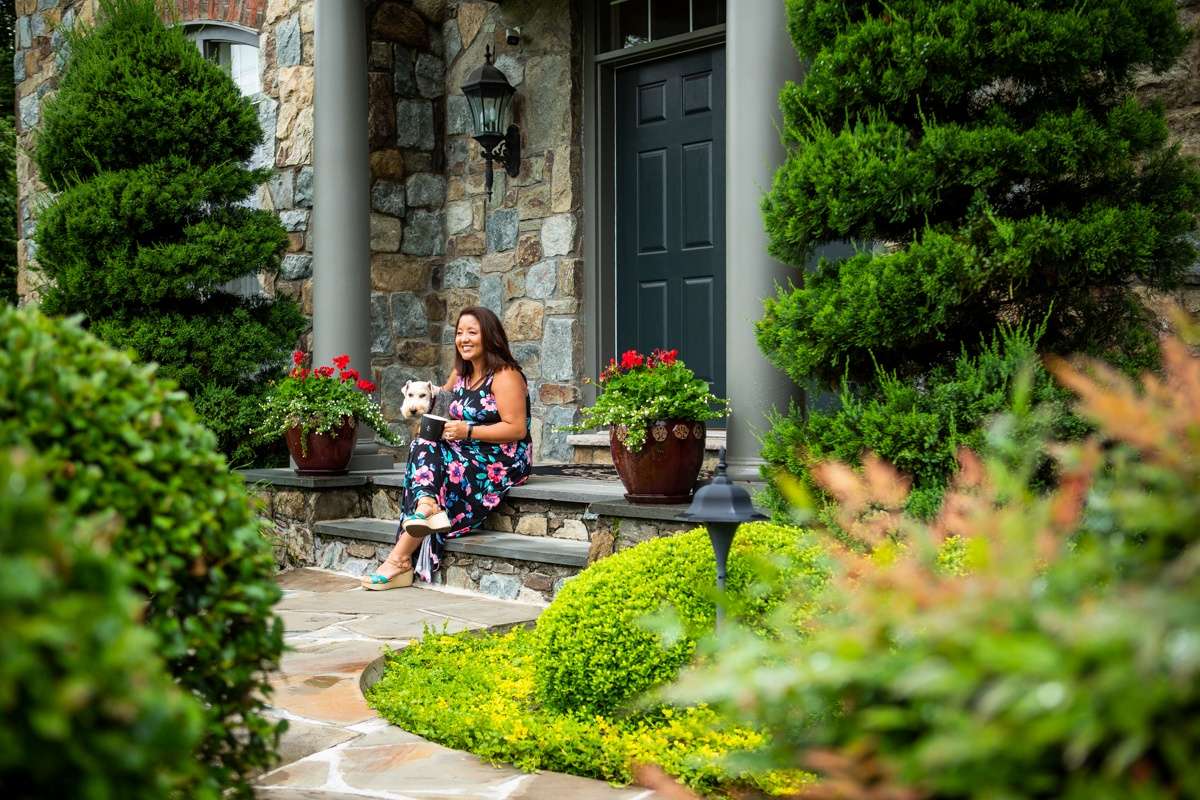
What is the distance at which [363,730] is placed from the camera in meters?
3.31

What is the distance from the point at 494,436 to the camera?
5.54m

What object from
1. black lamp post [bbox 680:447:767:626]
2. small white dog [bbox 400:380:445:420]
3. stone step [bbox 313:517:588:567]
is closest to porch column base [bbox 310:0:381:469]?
stone step [bbox 313:517:588:567]

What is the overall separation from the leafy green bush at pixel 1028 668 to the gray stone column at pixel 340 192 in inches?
228

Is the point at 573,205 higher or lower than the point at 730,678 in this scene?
higher

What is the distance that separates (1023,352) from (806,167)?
949mm

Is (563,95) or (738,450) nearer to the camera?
(738,450)

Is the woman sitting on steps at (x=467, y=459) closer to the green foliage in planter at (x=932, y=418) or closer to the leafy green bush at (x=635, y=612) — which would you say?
the green foliage in planter at (x=932, y=418)

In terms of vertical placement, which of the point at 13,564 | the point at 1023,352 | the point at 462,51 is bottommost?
the point at 13,564

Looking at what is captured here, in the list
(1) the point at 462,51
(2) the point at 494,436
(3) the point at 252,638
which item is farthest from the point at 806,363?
(1) the point at 462,51

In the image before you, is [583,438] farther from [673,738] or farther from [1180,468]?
[1180,468]

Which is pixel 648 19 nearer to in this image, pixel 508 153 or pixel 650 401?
pixel 508 153

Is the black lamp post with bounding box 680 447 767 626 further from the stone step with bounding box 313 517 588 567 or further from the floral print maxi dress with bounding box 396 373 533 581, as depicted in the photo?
the floral print maxi dress with bounding box 396 373 533 581

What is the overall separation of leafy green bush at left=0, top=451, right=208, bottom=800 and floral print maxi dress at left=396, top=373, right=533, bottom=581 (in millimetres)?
4526

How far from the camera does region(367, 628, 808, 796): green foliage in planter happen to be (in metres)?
2.83
